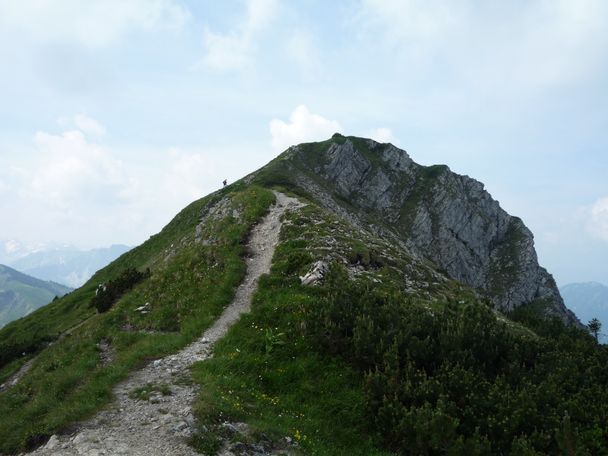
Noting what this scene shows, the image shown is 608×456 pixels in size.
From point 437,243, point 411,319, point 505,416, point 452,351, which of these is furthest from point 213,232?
point 437,243

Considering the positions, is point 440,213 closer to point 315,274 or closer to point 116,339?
point 315,274

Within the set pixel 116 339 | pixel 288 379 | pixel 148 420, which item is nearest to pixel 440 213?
pixel 116 339

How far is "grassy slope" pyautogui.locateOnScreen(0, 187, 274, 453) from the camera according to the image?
13148 millimetres

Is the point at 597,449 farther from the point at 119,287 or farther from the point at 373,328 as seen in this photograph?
the point at 119,287

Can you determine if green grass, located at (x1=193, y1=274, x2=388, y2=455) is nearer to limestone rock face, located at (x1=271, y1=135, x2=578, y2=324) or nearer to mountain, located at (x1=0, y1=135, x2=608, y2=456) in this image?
mountain, located at (x1=0, y1=135, x2=608, y2=456)

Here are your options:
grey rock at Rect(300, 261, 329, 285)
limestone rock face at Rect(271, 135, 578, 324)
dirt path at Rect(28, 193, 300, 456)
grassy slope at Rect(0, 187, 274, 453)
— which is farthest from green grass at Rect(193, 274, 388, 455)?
limestone rock face at Rect(271, 135, 578, 324)

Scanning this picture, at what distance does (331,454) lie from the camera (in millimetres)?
11414

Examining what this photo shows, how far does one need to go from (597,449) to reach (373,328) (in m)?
7.24

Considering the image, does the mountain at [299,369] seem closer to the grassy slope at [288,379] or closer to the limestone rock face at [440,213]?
the grassy slope at [288,379]

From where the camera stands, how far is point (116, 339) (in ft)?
66.6

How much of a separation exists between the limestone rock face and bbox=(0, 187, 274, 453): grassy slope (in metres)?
54.3

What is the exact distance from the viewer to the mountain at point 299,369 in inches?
444

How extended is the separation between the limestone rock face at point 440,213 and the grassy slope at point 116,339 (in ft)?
178

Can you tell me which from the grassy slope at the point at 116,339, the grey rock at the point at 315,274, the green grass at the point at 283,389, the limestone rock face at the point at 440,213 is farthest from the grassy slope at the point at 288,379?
the limestone rock face at the point at 440,213
